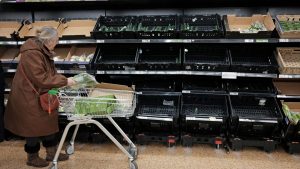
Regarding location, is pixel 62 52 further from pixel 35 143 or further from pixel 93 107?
pixel 93 107

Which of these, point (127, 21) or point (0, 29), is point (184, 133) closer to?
point (127, 21)

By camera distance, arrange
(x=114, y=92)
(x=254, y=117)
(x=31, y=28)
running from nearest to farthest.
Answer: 1. (x=114, y=92)
2. (x=254, y=117)
3. (x=31, y=28)

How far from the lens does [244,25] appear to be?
420cm

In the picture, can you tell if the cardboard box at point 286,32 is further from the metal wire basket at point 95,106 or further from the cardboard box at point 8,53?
the cardboard box at point 8,53

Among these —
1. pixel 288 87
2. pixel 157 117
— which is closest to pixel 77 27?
pixel 157 117

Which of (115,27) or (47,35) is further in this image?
(115,27)

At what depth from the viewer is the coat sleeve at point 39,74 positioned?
10.2ft

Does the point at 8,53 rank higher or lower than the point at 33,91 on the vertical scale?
higher

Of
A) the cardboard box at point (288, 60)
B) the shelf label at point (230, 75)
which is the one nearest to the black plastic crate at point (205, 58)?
the shelf label at point (230, 75)

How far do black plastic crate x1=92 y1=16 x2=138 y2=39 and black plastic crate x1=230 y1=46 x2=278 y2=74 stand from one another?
1.29 meters

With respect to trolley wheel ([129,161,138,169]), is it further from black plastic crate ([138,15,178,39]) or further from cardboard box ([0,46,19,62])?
cardboard box ([0,46,19,62])

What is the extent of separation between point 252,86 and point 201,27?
0.99 meters

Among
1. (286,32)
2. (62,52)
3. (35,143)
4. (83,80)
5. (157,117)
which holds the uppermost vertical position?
(286,32)

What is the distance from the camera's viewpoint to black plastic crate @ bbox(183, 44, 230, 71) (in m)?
3.90
